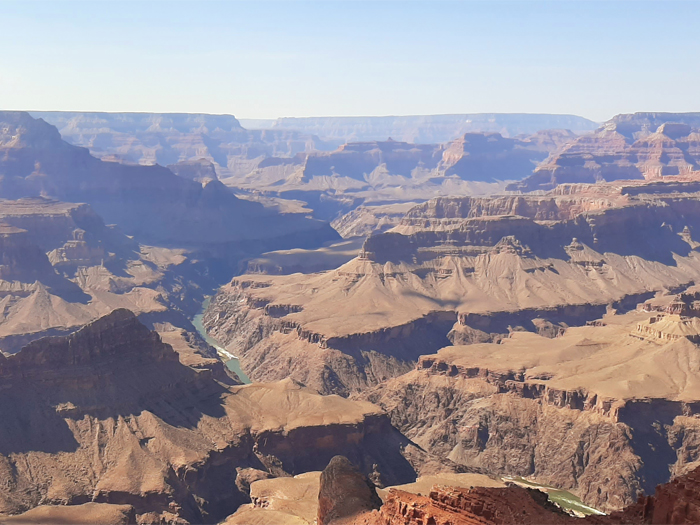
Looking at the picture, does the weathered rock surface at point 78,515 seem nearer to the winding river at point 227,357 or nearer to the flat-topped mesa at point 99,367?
the flat-topped mesa at point 99,367

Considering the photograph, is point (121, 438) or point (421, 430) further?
point (421, 430)

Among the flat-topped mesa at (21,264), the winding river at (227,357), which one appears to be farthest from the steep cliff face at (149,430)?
the flat-topped mesa at (21,264)

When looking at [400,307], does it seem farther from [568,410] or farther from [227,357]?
[568,410]

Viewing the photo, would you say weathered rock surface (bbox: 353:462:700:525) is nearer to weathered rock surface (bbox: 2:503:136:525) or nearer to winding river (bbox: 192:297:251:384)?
weathered rock surface (bbox: 2:503:136:525)

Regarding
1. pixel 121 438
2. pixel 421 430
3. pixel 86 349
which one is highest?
pixel 86 349

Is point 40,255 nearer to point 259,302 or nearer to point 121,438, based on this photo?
point 259,302

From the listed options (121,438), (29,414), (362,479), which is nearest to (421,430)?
(121,438)

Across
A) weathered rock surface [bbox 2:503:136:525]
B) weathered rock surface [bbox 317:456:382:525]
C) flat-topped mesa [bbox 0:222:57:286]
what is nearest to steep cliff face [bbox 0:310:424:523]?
weathered rock surface [bbox 2:503:136:525]

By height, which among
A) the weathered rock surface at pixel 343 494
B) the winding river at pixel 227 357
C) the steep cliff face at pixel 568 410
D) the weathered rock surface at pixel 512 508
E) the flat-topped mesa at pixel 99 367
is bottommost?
the winding river at pixel 227 357
